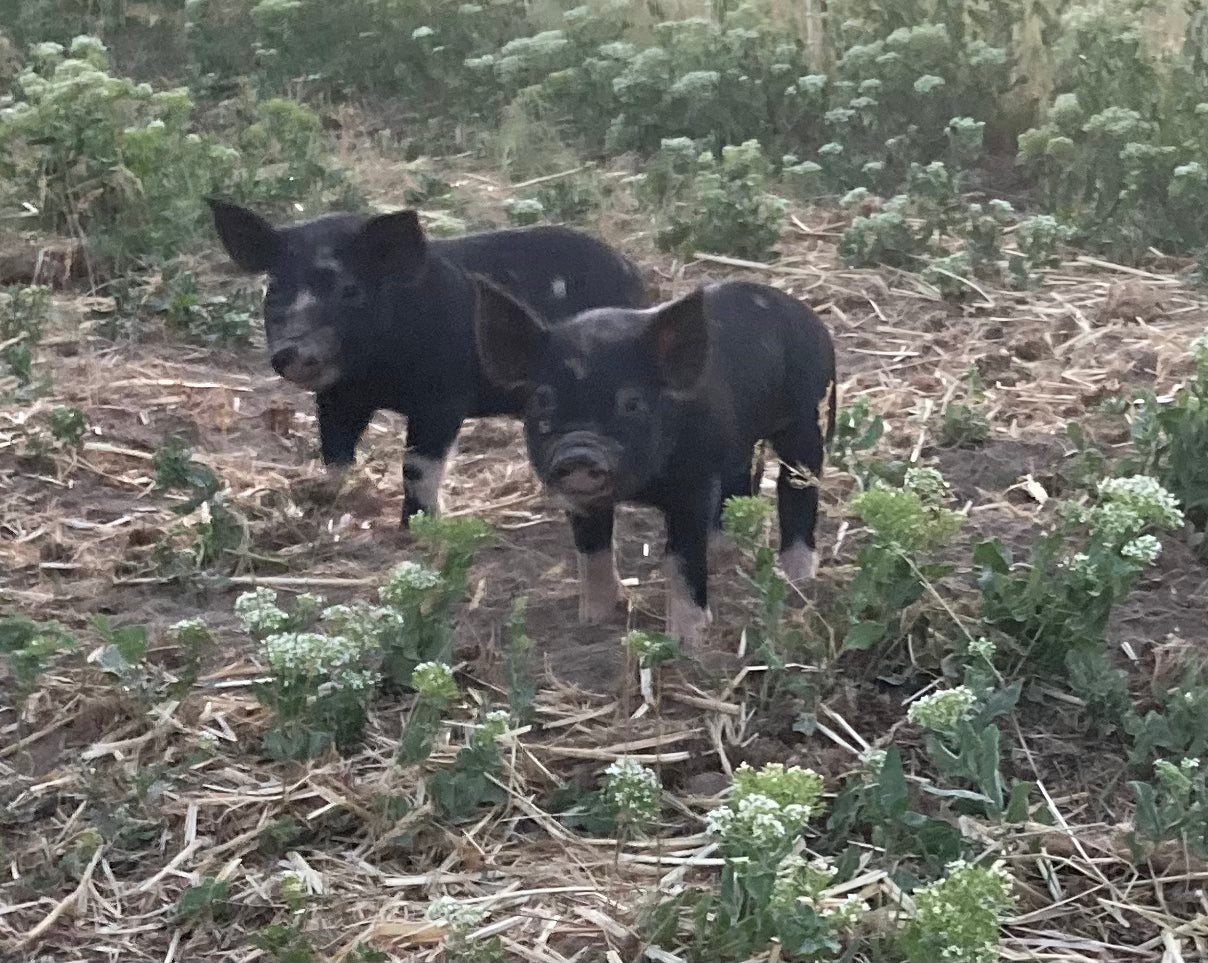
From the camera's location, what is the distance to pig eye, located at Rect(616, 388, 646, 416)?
11.7 feet

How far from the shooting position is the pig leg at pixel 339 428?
4.84m

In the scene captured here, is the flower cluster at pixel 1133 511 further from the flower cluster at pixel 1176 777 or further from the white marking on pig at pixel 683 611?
the white marking on pig at pixel 683 611

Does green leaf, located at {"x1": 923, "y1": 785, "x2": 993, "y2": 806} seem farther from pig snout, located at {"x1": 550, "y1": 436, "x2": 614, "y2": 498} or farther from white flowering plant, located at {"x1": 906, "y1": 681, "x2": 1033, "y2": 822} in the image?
pig snout, located at {"x1": 550, "y1": 436, "x2": 614, "y2": 498}

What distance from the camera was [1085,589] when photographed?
3.55 meters

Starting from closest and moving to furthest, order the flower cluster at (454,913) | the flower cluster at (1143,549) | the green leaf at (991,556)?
the flower cluster at (454,913) → the flower cluster at (1143,549) → the green leaf at (991,556)

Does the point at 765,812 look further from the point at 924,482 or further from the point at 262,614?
the point at 924,482

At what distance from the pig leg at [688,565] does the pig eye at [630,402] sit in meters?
0.30

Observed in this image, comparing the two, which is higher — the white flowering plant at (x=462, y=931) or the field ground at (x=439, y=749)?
the white flowering plant at (x=462, y=931)

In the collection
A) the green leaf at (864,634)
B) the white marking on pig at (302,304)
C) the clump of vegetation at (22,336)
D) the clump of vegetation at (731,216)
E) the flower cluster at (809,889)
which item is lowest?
the clump of vegetation at (731,216)

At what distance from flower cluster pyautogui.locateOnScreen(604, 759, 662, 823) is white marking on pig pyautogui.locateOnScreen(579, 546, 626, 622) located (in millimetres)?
1013

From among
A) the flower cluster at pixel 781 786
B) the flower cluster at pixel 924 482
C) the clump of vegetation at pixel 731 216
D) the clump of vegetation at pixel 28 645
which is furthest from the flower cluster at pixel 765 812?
the clump of vegetation at pixel 731 216

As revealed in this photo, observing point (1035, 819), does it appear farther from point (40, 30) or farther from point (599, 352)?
point (40, 30)

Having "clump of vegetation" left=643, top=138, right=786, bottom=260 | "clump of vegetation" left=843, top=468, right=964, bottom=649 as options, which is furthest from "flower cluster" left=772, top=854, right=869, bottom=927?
"clump of vegetation" left=643, top=138, right=786, bottom=260

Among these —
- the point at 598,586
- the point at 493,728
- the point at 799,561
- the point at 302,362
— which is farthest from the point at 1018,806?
the point at 302,362
